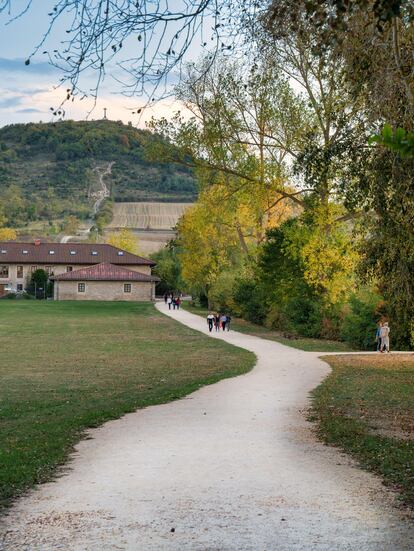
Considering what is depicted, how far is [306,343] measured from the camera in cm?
3703

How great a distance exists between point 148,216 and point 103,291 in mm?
88965

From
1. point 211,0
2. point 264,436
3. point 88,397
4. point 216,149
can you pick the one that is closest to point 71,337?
point 216,149

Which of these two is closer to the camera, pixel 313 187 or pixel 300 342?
pixel 313 187

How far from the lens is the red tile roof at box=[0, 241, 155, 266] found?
110m

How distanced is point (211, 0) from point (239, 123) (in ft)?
100

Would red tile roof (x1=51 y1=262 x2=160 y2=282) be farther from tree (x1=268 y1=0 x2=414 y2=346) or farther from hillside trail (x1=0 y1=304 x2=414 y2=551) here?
hillside trail (x1=0 y1=304 x2=414 y2=551)

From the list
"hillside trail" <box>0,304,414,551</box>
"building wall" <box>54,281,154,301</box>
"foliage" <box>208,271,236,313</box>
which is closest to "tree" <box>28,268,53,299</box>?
"building wall" <box>54,281,154,301</box>

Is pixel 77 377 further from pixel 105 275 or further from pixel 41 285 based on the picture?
pixel 41 285

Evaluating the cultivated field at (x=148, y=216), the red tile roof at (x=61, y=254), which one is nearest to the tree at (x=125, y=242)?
the red tile roof at (x=61, y=254)

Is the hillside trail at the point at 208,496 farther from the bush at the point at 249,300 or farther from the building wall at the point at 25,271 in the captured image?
the building wall at the point at 25,271

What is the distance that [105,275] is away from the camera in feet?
325

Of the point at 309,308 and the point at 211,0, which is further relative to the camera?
the point at 309,308

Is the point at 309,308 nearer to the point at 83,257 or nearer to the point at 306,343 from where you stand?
the point at 306,343

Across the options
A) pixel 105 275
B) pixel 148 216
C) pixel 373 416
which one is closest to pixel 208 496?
pixel 373 416
